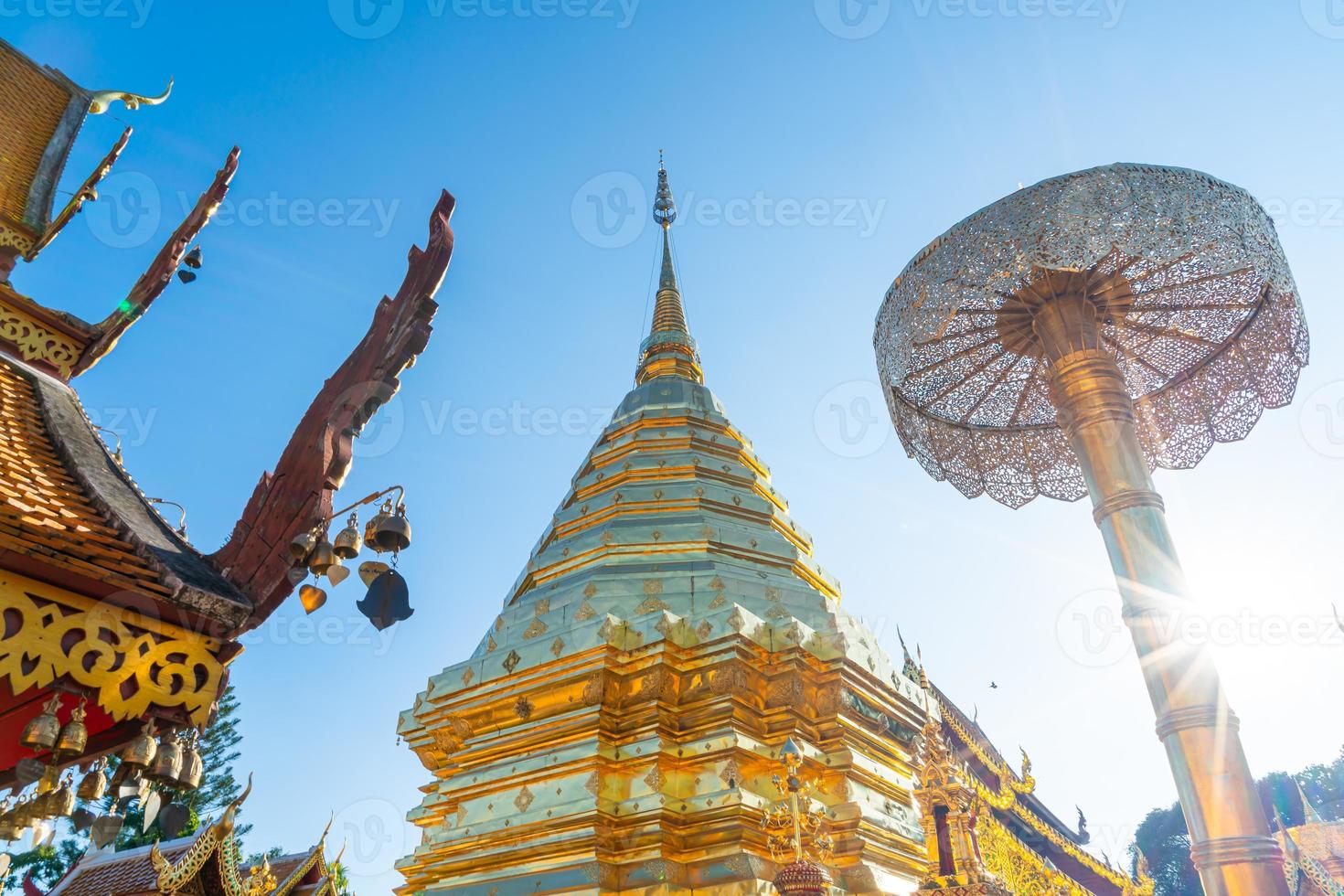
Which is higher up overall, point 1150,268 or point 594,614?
point 1150,268

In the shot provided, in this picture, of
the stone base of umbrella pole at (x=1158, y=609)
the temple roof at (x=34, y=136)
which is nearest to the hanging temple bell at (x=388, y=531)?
the temple roof at (x=34, y=136)

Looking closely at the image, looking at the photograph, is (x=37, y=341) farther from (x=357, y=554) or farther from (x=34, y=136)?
(x=357, y=554)

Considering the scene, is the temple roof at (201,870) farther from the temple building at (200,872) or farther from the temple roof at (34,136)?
the temple roof at (34,136)

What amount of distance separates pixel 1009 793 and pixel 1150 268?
6.52 meters

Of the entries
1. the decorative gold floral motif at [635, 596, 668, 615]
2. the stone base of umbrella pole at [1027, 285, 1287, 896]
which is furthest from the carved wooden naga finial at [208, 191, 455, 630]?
the decorative gold floral motif at [635, 596, 668, 615]

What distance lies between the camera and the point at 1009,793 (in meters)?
10.9

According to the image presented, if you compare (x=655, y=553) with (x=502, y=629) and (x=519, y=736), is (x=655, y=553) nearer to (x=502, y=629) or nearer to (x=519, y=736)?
(x=502, y=629)

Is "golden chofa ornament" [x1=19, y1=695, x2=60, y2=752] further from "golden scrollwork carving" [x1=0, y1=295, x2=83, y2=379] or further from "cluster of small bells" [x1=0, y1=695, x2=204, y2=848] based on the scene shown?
"golden scrollwork carving" [x1=0, y1=295, x2=83, y2=379]

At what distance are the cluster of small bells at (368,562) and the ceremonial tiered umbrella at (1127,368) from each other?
5286 mm

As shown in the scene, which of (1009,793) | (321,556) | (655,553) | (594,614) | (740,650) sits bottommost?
(321,556)

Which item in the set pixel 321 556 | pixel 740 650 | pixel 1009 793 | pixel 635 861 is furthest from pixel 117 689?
pixel 1009 793

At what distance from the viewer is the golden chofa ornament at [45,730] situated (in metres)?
3.30

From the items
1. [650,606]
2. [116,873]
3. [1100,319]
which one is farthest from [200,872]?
[1100,319]

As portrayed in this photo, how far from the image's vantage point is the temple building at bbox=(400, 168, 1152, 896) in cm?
826
